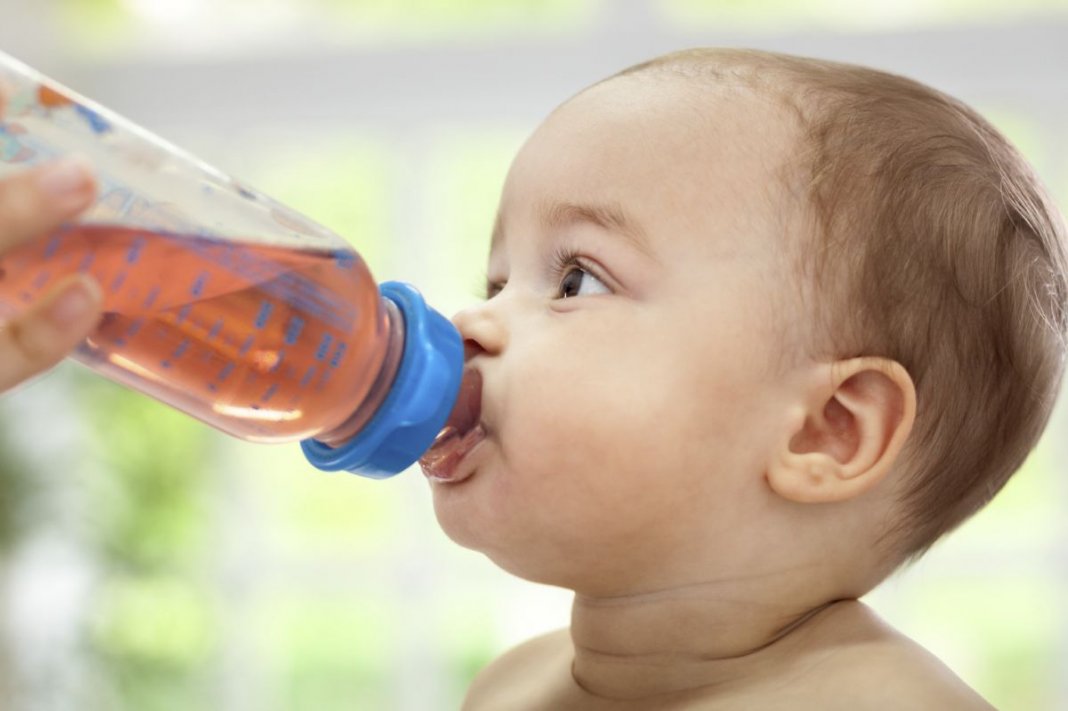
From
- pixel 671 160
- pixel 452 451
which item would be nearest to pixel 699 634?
pixel 452 451

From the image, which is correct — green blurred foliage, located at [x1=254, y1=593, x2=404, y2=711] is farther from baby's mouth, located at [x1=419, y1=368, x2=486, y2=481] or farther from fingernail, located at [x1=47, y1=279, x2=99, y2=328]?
fingernail, located at [x1=47, y1=279, x2=99, y2=328]

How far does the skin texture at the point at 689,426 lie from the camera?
993 millimetres

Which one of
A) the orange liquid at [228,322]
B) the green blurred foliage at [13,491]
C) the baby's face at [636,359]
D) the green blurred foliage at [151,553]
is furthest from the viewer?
the green blurred foliage at [151,553]

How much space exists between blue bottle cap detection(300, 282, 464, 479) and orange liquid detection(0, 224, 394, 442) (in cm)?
2

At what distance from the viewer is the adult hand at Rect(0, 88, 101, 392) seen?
75 centimetres

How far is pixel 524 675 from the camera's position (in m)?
1.30

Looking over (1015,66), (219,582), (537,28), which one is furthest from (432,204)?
(1015,66)

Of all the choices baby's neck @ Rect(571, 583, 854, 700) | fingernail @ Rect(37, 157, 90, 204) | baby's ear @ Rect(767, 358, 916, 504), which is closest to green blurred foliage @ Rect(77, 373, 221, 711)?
baby's neck @ Rect(571, 583, 854, 700)

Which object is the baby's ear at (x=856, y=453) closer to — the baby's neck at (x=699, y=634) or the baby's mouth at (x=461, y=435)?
the baby's neck at (x=699, y=634)

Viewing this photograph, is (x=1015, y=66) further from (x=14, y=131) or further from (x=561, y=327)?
(x=14, y=131)

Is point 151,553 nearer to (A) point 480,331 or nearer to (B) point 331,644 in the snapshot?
(B) point 331,644

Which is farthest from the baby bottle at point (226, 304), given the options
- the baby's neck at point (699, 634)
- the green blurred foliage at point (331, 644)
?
the green blurred foliage at point (331, 644)

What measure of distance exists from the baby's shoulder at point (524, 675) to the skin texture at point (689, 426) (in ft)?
0.59

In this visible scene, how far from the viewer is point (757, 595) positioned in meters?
1.05
